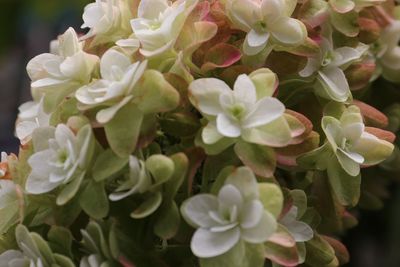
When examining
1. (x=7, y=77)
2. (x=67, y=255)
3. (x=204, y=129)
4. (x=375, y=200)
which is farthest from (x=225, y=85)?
(x=7, y=77)

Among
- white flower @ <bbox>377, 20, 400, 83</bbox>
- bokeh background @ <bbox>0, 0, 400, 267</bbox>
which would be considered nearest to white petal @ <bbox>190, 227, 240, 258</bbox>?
white flower @ <bbox>377, 20, 400, 83</bbox>

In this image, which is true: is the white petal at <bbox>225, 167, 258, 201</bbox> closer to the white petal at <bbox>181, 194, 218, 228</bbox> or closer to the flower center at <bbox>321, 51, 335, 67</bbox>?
the white petal at <bbox>181, 194, 218, 228</bbox>

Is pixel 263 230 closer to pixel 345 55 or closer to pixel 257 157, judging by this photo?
pixel 257 157

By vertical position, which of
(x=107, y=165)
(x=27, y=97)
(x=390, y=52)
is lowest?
(x=27, y=97)

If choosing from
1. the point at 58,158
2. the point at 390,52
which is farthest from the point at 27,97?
the point at 58,158

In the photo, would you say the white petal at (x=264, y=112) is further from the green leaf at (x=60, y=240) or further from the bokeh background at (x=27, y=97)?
the bokeh background at (x=27, y=97)

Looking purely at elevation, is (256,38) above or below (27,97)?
above

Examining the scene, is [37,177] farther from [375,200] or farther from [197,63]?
[375,200]
